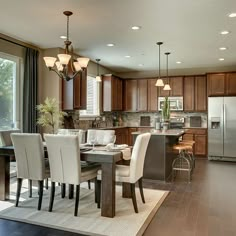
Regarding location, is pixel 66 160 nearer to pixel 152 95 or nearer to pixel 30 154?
pixel 30 154

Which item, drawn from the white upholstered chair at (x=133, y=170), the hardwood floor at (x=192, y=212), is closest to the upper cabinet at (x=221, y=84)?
the hardwood floor at (x=192, y=212)

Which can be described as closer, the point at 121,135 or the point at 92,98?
the point at 92,98

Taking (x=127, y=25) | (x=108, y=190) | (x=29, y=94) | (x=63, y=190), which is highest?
(x=127, y=25)

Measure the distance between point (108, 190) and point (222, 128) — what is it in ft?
17.4

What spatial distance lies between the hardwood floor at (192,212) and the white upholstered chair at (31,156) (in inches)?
25.2

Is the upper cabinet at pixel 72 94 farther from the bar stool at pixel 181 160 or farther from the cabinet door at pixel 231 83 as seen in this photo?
the cabinet door at pixel 231 83

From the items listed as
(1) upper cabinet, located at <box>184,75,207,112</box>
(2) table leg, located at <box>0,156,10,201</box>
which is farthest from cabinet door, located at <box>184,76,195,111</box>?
(2) table leg, located at <box>0,156,10,201</box>

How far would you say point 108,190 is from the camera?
3.18m

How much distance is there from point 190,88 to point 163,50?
2654mm

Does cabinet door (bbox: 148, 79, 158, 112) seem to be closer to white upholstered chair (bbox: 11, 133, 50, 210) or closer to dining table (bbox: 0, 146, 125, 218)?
dining table (bbox: 0, 146, 125, 218)

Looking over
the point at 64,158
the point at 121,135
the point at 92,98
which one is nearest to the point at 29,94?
the point at 92,98

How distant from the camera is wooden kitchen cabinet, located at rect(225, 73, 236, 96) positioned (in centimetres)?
761

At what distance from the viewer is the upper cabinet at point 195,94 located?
825cm

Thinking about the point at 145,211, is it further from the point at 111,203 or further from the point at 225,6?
the point at 225,6
